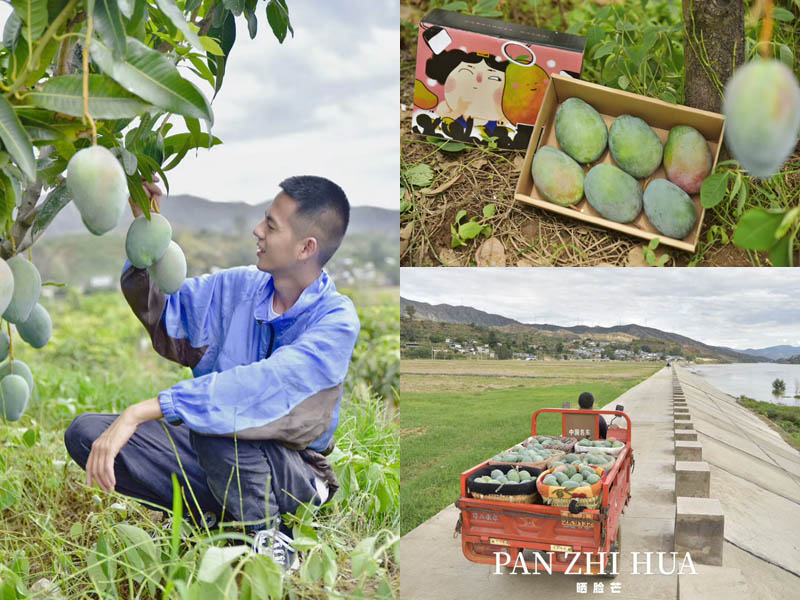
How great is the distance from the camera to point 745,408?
4.34ft

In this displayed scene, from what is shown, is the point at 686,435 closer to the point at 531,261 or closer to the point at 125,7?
the point at 531,261

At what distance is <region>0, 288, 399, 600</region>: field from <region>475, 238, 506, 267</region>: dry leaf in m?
0.55

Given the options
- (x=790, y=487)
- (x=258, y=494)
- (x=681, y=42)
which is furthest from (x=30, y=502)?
(x=681, y=42)

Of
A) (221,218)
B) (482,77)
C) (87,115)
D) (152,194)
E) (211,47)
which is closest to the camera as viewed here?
(87,115)

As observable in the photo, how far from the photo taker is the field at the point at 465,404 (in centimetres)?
133

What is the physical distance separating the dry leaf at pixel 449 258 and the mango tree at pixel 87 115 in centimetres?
50

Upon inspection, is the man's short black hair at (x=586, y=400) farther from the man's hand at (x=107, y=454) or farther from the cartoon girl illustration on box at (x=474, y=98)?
the man's hand at (x=107, y=454)

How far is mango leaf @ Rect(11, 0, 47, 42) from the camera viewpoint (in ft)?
2.29

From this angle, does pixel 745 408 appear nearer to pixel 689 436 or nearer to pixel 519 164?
pixel 689 436

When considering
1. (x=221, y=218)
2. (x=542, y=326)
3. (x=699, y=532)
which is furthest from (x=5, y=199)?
(x=221, y=218)

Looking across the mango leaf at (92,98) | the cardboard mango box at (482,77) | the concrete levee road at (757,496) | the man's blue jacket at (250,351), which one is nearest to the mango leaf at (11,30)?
the mango leaf at (92,98)

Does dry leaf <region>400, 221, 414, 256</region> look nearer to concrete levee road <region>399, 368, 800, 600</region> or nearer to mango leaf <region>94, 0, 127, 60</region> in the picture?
concrete levee road <region>399, 368, 800, 600</region>

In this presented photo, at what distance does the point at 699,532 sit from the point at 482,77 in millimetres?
977

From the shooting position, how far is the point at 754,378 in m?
1.31
